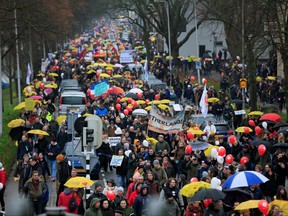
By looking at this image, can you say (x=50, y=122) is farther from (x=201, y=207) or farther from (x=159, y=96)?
(x=201, y=207)

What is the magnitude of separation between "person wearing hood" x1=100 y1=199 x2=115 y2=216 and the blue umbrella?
8.46 ft

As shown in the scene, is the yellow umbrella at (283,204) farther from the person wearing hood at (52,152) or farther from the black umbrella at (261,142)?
the person wearing hood at (52,152)

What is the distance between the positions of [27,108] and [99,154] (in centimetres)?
732

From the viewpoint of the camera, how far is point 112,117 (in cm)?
3616

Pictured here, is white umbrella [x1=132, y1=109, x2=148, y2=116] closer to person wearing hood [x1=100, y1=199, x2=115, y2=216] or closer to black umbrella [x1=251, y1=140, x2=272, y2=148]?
black umbrella [x1=251, y1=140, x2=272, y2=148]

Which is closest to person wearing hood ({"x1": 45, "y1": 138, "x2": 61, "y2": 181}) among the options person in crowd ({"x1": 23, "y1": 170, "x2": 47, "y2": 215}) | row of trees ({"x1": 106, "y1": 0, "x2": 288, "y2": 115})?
person in crowd ({"x1": 23, "y1": 170, "x2": 47, "y2": 215})

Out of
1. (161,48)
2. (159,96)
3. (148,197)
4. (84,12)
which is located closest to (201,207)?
(148,197)

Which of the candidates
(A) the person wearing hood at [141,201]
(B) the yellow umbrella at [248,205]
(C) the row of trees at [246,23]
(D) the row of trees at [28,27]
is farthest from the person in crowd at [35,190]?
(D) the row of trees at [28,27]

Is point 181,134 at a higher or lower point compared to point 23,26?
lower

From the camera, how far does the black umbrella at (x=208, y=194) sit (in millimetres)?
17270

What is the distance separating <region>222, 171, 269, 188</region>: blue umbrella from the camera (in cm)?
1861

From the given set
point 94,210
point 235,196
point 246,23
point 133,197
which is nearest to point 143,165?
point 133,197

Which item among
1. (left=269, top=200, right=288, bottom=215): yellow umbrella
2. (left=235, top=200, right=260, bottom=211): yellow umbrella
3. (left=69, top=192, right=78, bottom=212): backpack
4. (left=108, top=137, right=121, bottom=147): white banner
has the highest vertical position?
(left=235, top=200, right=260, bottom=211): yellow umbrella

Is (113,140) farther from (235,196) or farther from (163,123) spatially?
(235,196)
